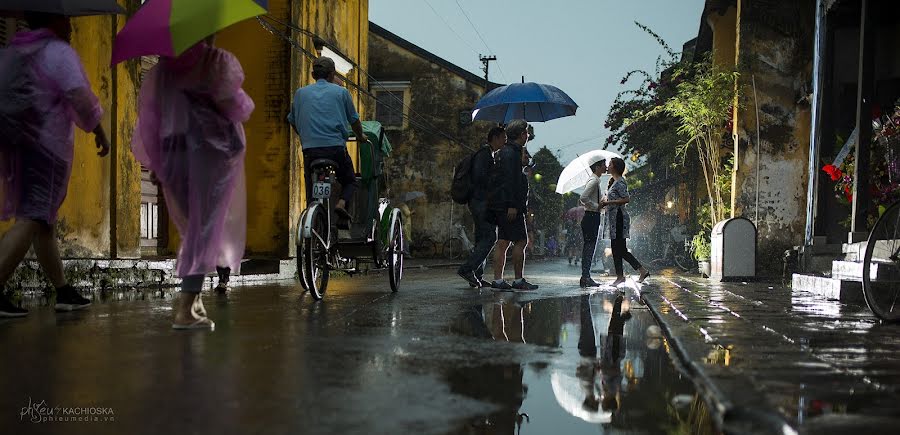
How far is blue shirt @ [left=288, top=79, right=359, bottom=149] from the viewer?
27.5ft

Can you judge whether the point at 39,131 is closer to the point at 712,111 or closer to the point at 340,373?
the point at 340,373

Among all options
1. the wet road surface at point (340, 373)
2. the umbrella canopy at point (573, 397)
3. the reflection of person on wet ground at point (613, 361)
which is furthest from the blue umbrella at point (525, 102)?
the umbrella canopy at point (573, 397)

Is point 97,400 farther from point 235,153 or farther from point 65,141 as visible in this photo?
point 65,141

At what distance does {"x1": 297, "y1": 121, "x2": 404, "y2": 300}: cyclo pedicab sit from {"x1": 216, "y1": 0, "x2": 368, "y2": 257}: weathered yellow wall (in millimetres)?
4958

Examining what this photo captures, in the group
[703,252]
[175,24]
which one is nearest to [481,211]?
[175,24]

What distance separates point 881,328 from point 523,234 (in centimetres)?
528

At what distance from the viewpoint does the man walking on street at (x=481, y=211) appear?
1077 centimetres

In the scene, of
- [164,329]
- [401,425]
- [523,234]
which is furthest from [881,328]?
[523,234]

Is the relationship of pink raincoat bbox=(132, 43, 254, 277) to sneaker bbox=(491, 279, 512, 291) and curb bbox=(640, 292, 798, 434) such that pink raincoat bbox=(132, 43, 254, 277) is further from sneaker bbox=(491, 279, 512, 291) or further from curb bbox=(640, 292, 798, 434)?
sneaker bbox=(491, 279, 512, 291)

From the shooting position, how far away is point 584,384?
3.77 meters

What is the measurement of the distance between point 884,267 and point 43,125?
580 centimetres

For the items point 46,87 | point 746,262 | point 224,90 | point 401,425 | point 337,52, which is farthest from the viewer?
point 337,52

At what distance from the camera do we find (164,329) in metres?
5.56

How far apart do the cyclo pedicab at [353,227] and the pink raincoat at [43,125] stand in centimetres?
236
